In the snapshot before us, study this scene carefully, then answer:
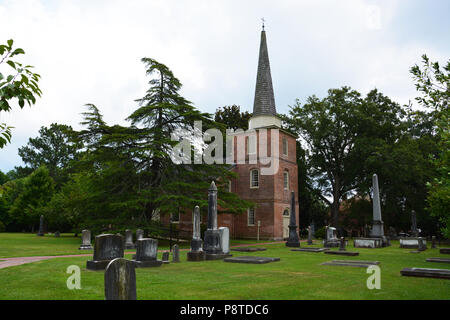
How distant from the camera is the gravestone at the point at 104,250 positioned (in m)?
11.2

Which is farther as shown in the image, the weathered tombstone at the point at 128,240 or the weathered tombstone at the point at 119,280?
the weathered tombstone at the point at 128,240

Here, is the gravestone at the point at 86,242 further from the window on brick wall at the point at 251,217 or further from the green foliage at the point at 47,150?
the green foliage at the point at 47,150

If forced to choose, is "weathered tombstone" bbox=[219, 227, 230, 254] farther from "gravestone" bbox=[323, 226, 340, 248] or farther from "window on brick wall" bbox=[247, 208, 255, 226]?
"window on brick wall" bbox=[247, 208, 255, 226]

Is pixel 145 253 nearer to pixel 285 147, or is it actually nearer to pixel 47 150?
pixel 285 147

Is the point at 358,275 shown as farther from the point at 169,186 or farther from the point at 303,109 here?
the point at 303,109

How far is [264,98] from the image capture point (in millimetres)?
36312

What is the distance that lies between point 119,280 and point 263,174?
30.2m

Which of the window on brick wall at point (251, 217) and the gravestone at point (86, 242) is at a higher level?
the window on brick wall at point (251, 217)

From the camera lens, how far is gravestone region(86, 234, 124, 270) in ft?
36.7

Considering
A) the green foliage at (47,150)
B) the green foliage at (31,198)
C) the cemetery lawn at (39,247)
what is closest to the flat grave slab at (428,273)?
the cemetery lawn at (39,247)

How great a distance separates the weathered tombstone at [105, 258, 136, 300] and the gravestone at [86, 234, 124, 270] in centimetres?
664

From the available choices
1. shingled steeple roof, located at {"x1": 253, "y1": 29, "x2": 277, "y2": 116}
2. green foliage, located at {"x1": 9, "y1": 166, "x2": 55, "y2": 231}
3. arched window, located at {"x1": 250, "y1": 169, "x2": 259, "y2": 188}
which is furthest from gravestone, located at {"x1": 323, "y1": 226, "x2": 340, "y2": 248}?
green foliage, located at {"x1": 9, "y1": 166, "x2": 55, "y2": 231}

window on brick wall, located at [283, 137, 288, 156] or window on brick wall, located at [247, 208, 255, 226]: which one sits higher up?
window on brick wall, located at [283, 137, 288, 156]

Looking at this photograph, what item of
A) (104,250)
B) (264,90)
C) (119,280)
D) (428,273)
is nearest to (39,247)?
(104,250)
